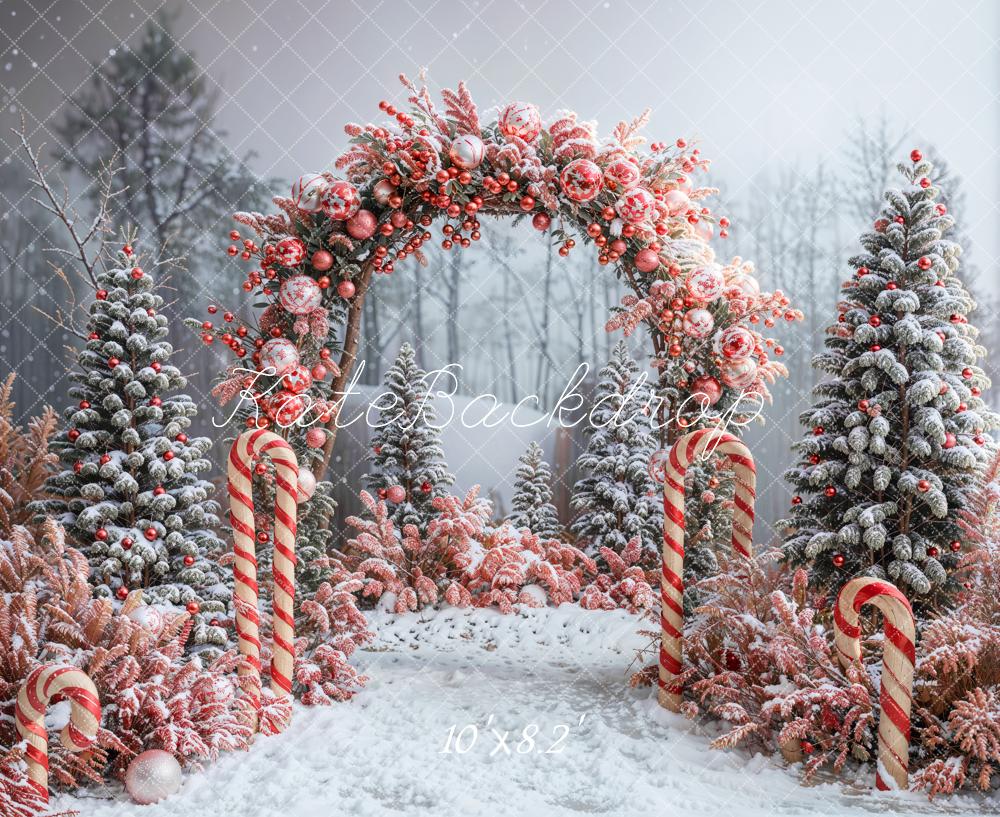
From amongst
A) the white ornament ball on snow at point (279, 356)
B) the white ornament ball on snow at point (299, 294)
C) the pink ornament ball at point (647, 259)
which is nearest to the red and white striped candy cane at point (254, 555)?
the white ornament ball on snow at point (279, 356)

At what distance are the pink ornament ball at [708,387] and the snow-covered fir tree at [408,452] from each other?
93.7 inches

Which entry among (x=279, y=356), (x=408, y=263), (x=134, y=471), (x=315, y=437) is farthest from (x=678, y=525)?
(x=408, y=263)

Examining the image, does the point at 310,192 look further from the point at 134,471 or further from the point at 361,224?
the point at 134,471

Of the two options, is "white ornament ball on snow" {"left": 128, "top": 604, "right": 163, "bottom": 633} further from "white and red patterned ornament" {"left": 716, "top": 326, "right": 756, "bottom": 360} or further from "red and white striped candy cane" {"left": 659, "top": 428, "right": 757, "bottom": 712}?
"white and red patterned ornament" {"left": 716, "top": 326, "right": 756, "bottom": 360}

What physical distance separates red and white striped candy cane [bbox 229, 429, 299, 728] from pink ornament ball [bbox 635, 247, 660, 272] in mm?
2225

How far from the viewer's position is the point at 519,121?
17.0 ft

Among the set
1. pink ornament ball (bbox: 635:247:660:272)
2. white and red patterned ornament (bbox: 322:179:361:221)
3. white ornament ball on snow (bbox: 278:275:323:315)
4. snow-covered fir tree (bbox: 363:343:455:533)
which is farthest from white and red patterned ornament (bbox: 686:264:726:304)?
snow-covered fir tree (bbox: 363:343:455:533)

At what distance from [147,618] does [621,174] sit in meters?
3.32

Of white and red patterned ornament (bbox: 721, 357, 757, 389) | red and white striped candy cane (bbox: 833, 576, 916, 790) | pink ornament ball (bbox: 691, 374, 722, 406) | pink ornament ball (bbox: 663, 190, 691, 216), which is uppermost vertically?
pink ornament ball (bbox: 663, 190, 691, 216)

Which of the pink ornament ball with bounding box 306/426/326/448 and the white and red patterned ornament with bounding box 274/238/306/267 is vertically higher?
the white and red patterned ornament with bounding box 274/238/306/267

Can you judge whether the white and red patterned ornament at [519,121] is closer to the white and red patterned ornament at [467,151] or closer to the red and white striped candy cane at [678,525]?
the white and red patterned ornament at [467,151]

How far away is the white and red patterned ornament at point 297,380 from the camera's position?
17.0ft

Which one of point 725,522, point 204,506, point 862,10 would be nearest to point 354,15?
point 862,10

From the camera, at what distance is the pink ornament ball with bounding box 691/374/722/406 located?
17.7 ft
